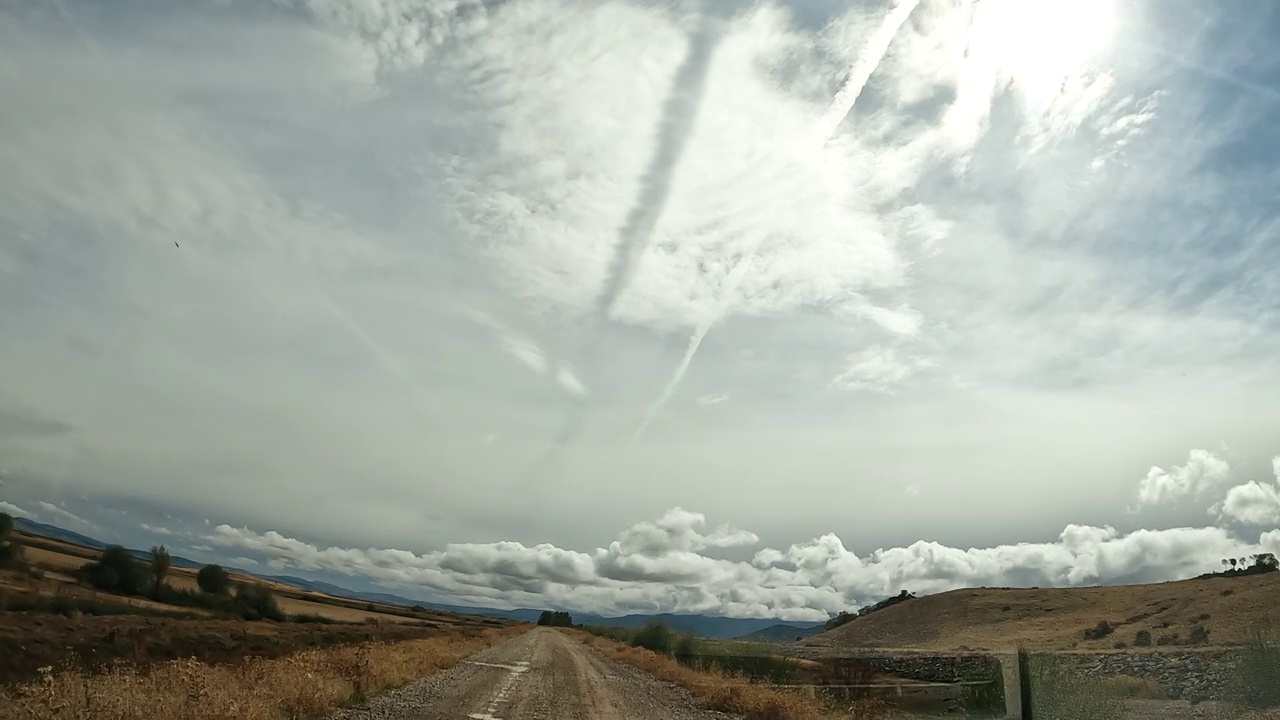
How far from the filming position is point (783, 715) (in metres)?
18.8

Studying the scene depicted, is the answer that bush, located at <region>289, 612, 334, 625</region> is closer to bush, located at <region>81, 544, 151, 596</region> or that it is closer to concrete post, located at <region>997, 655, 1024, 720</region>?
bush, located at <region>81, 544, 151, 596</region>

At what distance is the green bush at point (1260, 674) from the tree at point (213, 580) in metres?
120

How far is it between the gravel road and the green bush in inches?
630

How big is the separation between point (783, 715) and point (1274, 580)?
216 feet

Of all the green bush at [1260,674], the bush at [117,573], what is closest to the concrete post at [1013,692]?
the green bush at [1260,674]

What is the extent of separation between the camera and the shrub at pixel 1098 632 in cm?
6338

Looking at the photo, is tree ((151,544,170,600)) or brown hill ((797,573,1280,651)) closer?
brown hill ((797,573,1280,651))

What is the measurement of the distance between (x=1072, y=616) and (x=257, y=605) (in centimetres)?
9902

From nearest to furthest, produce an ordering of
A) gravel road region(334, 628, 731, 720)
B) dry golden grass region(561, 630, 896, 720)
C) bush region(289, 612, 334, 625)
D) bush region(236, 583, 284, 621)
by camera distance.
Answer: gravel road region(334, 628, 731, 720) → dry golden grass region(561, 630, 896, 720) → bush region(236, 583, 284, 621) → bush region(289, 612, 334, 625)

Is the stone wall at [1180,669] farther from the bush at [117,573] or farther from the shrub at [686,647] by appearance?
the bush at [117,573]

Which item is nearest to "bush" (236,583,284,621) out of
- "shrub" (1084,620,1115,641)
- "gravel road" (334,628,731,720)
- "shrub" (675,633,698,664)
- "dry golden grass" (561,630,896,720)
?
"shrub" (675,633,698,664)

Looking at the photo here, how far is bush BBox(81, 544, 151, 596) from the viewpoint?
92.8 metres

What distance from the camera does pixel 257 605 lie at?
100000mm

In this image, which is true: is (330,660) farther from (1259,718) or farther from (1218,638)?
(1218,638)
